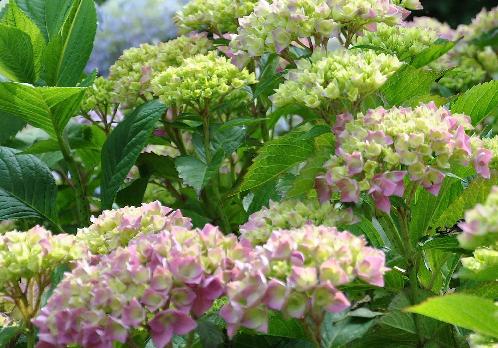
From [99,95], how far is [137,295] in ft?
2.98

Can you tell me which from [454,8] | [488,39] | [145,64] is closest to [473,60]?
[488,39]

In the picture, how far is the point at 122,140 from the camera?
1.57 meters

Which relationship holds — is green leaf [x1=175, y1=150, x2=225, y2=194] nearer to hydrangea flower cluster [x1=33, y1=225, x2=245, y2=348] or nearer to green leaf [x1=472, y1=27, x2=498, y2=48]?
hydrangea flower cluster [x1=33, y1=225, x2=245, y2=348]

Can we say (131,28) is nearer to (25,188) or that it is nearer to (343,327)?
(25,188)

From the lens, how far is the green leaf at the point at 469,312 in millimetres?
928

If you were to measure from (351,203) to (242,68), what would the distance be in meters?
0.52

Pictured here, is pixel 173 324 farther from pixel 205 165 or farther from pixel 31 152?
pixel 31 152

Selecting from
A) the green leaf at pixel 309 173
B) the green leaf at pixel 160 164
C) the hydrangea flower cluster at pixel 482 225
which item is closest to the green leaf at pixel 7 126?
the green leaf at pixel 160 164

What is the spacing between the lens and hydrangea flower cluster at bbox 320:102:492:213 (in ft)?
3.58

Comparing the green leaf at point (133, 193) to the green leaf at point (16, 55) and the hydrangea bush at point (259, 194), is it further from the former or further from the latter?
the green leaf at point (16, 55)

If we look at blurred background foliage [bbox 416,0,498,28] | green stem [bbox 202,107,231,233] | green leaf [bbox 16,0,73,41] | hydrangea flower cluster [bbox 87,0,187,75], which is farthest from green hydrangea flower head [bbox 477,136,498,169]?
blurred background foliage [bbox 416,0,498,28]

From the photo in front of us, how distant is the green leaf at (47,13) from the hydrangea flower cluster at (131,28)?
3.25ft

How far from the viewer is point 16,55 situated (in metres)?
1.63

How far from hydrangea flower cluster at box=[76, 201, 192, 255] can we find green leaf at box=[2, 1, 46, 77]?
1.97 feet
